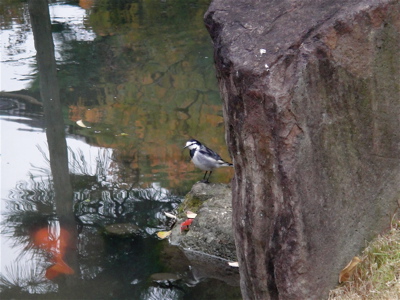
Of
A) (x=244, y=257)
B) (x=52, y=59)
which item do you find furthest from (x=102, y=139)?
(x=244, y=257)

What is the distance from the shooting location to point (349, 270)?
138 inches

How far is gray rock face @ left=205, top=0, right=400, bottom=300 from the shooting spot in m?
3.25

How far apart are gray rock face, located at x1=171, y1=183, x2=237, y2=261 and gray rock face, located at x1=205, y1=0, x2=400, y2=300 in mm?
1827

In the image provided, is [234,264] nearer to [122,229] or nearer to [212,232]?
[212,232]

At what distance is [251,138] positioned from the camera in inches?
132

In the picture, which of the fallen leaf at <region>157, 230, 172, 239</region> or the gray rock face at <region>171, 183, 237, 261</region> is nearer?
the gray rock face at <region>171, 183, 237, 261</region>

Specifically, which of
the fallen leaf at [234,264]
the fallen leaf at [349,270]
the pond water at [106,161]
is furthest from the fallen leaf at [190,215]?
Result: the fallen leaf at [349,270]

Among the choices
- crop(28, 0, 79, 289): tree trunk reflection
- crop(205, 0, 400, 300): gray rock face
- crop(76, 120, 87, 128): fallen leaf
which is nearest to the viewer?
crop(205, 0, 400, 300): gray rock face

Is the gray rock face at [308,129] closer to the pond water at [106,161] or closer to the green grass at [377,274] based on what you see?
the green grass at [377,274]

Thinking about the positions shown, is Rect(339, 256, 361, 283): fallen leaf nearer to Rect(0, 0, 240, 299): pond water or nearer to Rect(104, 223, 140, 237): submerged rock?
Rect(0, 0, 240, 299): pond water

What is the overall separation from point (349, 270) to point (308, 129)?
2.95 feet

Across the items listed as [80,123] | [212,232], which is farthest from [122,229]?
[80,123]

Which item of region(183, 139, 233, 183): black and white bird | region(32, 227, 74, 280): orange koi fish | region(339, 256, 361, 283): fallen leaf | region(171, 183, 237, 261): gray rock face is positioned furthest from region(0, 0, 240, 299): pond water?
region(339, 256, 361, 283): fallen leaf

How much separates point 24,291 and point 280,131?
9.54 ft
